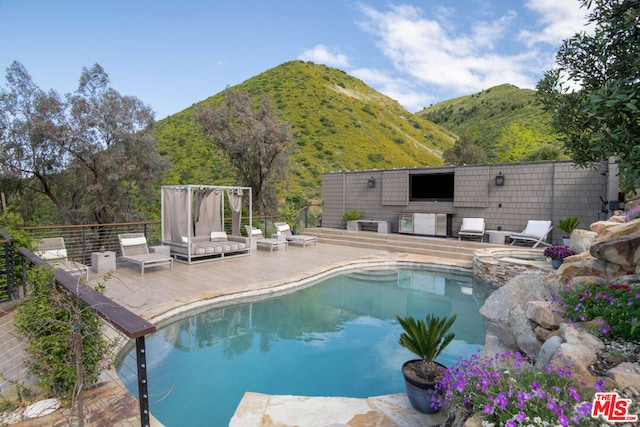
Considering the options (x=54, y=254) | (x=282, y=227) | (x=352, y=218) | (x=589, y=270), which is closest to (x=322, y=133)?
(x=352, y=218)

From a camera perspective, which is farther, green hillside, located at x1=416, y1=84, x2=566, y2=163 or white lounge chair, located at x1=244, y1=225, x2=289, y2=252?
green hillside, located at x1=416, y1=84, x2=566, y2=163

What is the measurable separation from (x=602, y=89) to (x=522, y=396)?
89.3 inches

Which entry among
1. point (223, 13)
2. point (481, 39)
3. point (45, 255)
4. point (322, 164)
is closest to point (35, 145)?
point (45, 255)

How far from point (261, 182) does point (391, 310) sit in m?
9.62

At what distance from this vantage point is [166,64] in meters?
15.9

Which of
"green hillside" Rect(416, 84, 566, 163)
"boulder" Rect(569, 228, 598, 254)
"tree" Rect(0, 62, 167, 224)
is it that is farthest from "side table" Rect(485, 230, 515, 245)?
"green hillside" Rect(416, 84, 566, 163)

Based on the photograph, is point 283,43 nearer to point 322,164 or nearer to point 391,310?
point 322,164

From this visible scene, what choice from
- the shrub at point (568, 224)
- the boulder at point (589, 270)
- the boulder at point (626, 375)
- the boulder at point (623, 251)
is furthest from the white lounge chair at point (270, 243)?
the boulder at point (626, 375)

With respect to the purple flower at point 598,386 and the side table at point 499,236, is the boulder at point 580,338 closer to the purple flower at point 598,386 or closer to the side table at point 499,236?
the purple flower at point 598,386

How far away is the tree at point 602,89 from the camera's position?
240 cm

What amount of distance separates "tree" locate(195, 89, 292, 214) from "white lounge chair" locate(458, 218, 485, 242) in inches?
307

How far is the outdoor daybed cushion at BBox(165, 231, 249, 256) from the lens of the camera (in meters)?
9.15

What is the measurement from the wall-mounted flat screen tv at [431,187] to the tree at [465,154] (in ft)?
46.7

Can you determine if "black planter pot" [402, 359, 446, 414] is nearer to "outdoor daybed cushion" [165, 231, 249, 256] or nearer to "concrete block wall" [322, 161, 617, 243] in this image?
"outdoor daybed cushion" [165, 231, 249, 256]
